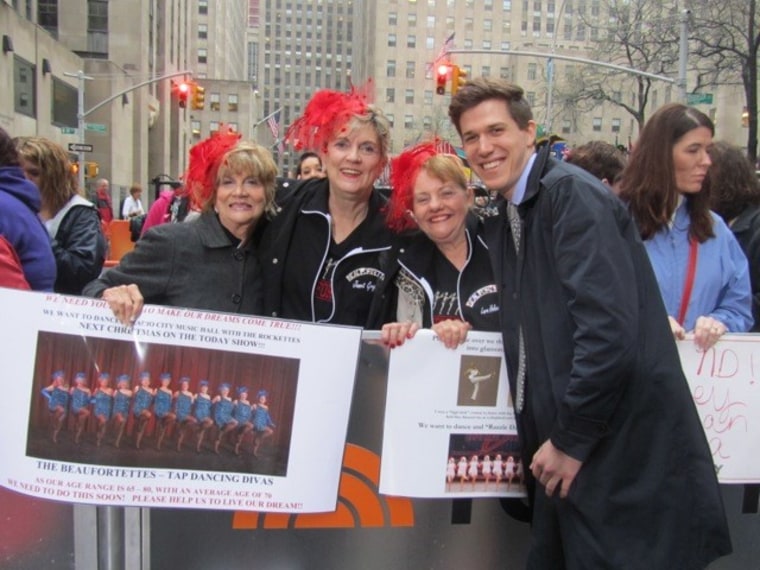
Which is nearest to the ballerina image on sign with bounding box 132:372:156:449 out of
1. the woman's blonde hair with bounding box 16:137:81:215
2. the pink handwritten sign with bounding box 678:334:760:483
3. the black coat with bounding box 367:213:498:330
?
the black coat with bounding box 367:213:498:330

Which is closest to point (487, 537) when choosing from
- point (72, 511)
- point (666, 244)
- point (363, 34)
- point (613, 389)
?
point (613, 389)

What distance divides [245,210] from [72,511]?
142 centimetres

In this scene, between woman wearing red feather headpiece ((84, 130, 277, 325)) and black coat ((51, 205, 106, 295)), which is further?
black coat ((51, 205, 106, 295))

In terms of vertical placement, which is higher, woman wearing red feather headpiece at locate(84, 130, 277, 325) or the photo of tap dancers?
woman wearing red feather headpiece at locate(84, 130, 277, 325)

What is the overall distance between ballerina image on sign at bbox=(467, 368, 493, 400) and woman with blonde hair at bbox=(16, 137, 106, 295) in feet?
9.32

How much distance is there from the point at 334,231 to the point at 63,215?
2154mm

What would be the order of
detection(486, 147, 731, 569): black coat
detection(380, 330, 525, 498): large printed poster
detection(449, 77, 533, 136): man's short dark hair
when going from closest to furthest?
detection(486, 147, 731, 569): black coat, detection(449, 77, 533, 136): man's short dark hair, detection(380, 330, 525, 498): large printed poster

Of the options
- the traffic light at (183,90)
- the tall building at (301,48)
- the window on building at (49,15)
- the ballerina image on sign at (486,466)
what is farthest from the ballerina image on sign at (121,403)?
the tall building at (301,48)

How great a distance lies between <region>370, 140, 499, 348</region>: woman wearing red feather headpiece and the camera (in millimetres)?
2936

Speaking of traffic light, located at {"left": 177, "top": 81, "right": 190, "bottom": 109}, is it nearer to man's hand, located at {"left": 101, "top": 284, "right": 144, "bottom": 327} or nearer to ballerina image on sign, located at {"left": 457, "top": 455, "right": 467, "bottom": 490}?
man's hand, located at {"left": 101, "top": 284, "right": 144, "bottom": 327}

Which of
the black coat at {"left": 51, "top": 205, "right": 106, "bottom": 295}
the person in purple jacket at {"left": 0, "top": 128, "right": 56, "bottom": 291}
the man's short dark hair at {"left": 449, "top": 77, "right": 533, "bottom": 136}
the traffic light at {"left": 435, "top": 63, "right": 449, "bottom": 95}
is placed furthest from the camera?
the traffic light at {"left": 435, "top": 63, "right": 449, "bottom": 95}

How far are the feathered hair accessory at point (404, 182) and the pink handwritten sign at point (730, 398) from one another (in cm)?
132

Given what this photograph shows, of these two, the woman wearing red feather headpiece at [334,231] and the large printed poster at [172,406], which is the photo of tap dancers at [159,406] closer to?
the large printed poster at [172,406]

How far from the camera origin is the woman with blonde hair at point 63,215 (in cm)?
424
